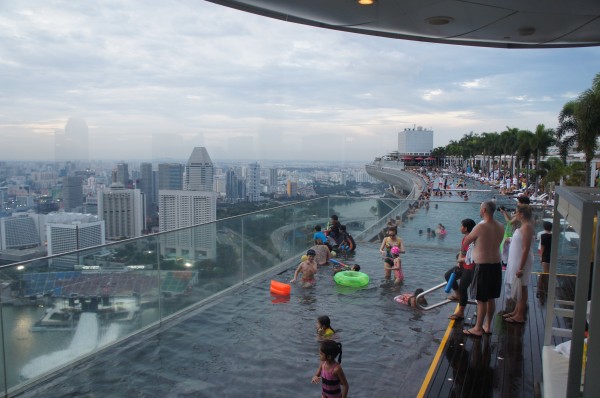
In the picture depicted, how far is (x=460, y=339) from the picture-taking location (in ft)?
21.4

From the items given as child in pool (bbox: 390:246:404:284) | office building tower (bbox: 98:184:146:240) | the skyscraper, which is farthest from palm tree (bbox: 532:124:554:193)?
child in pool (bbox: 390:246:404:284)

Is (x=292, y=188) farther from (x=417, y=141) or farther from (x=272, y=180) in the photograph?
(x=417, y=141)

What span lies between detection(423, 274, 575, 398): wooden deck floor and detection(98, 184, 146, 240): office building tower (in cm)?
1556

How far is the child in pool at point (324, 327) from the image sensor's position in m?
6.30

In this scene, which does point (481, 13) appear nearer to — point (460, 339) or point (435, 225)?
point (460, 339)

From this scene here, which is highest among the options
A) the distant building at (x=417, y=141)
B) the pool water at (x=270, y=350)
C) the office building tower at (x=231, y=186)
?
the distant building at (x=417, y=141)

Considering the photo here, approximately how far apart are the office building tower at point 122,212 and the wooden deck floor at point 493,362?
15559 millimetres

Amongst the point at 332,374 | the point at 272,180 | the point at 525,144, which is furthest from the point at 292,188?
the point at 525,144

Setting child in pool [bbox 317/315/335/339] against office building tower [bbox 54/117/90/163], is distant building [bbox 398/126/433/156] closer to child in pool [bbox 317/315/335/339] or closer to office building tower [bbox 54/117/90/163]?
office building tower [bbox 54/117/90/163]

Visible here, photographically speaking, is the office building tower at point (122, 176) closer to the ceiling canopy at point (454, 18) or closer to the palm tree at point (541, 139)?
the ceiling canopy at point (454, 18)

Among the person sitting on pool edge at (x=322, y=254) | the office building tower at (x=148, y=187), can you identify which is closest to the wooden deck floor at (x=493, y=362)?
the person sitting on pool edge at (x=322, y=254)

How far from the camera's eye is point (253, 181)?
26953 millimetres

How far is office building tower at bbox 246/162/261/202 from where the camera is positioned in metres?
22.9

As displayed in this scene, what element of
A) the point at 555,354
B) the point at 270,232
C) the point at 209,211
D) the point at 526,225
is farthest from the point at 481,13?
the point at 209,211
